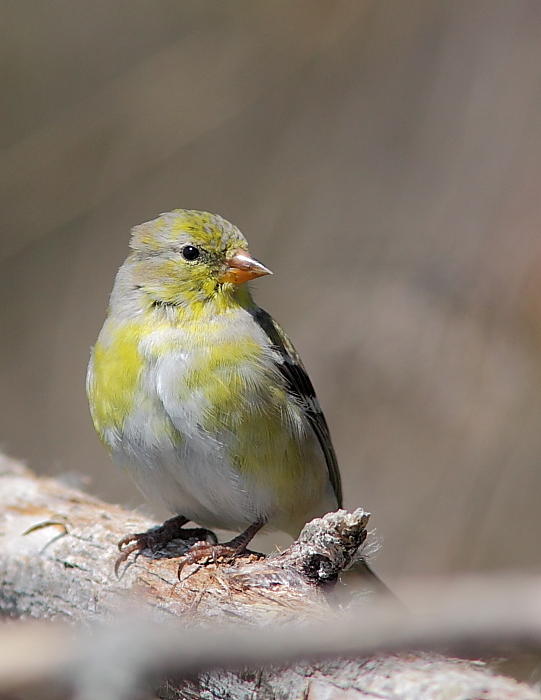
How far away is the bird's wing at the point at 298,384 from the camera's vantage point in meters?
3.80

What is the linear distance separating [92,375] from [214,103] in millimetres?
2741

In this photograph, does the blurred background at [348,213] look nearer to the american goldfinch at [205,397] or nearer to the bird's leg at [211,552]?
the american goldfinch at [205,397]

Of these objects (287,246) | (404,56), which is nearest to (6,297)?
(287,246)

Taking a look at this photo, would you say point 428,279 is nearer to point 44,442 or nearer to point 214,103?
point 214,103

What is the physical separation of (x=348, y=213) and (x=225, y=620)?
4012mm

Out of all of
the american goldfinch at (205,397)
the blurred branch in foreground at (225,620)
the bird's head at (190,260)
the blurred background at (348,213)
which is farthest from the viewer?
Result: the blurred background at (348,213)

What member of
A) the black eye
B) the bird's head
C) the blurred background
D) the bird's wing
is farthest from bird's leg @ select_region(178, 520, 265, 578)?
the blurred background

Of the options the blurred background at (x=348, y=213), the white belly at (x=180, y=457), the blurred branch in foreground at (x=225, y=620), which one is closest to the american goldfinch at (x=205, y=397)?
the white belly at (x=180, y=457)

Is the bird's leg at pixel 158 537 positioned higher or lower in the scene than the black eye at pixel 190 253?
lower

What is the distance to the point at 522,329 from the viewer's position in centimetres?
506

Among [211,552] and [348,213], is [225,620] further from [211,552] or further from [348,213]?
[348,213]

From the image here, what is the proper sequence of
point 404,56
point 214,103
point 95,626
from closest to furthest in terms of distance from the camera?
1. point 95,626
2. point 214,103
3. point 404,56

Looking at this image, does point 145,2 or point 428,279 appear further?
point 145,2

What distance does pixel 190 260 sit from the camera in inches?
152
